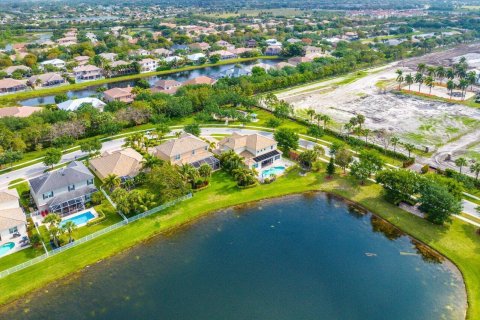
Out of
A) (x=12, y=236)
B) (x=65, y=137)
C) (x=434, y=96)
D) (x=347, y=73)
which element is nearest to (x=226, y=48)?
(x=347, y=73)

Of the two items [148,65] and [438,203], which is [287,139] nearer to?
[438,203]

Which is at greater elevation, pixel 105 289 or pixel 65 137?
pixel 65 137

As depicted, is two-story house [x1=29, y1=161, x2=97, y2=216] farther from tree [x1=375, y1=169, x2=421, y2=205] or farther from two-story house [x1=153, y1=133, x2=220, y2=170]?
tree [x1=375, y1=169, x2=421, y2=205]

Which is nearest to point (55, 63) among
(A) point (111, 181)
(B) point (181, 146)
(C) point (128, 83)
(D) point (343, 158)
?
(C) point (128, 83)

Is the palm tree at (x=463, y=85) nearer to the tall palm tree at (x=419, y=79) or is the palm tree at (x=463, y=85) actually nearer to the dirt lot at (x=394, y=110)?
the dirt lot at (x=394, y=110)

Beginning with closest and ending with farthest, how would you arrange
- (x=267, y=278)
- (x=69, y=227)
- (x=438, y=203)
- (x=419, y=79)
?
1. (x=267, y=278)
2. (x=69, y=227)
3. (x=438, y=203)
4. (x=419, y=79)

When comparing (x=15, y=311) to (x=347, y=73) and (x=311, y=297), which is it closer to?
(x=311, y=297)
